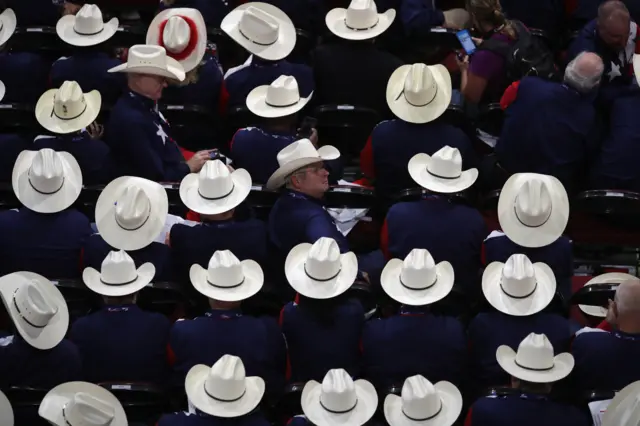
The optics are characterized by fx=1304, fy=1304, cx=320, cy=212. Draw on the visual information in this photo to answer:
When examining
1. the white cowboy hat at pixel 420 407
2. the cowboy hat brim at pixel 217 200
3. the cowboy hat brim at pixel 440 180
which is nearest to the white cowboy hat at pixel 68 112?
the cowboy hat brim at pixel 217 200

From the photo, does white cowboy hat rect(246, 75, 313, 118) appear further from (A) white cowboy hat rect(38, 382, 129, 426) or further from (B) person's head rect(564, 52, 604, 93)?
(A) white cowboy hat rect(38, 382, 129, 426)

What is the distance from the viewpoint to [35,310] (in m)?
6.49

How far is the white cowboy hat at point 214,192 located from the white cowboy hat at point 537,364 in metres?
1.85

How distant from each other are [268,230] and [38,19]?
2753 millimetres

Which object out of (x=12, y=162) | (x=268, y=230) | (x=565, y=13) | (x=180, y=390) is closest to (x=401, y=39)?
(x=565, y=13)

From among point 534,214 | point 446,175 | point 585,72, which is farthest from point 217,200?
point 585,72

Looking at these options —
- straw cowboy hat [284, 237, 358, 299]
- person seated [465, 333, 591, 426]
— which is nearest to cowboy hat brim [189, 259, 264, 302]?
straw cowboy hat [284, 237, 358, 299]

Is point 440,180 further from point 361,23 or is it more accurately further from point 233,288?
point 361,23

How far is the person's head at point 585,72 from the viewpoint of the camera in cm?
758

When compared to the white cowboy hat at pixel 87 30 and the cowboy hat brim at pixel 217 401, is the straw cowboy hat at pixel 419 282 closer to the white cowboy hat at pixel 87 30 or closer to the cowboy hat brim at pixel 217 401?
the cowboy hat brim at pixel 217 401

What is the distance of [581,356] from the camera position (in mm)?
6512

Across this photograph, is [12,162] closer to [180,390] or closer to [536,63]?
[180,390]

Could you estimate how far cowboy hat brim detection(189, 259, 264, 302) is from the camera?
22.1 ft

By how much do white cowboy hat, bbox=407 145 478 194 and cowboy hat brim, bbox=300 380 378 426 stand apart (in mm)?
1410
